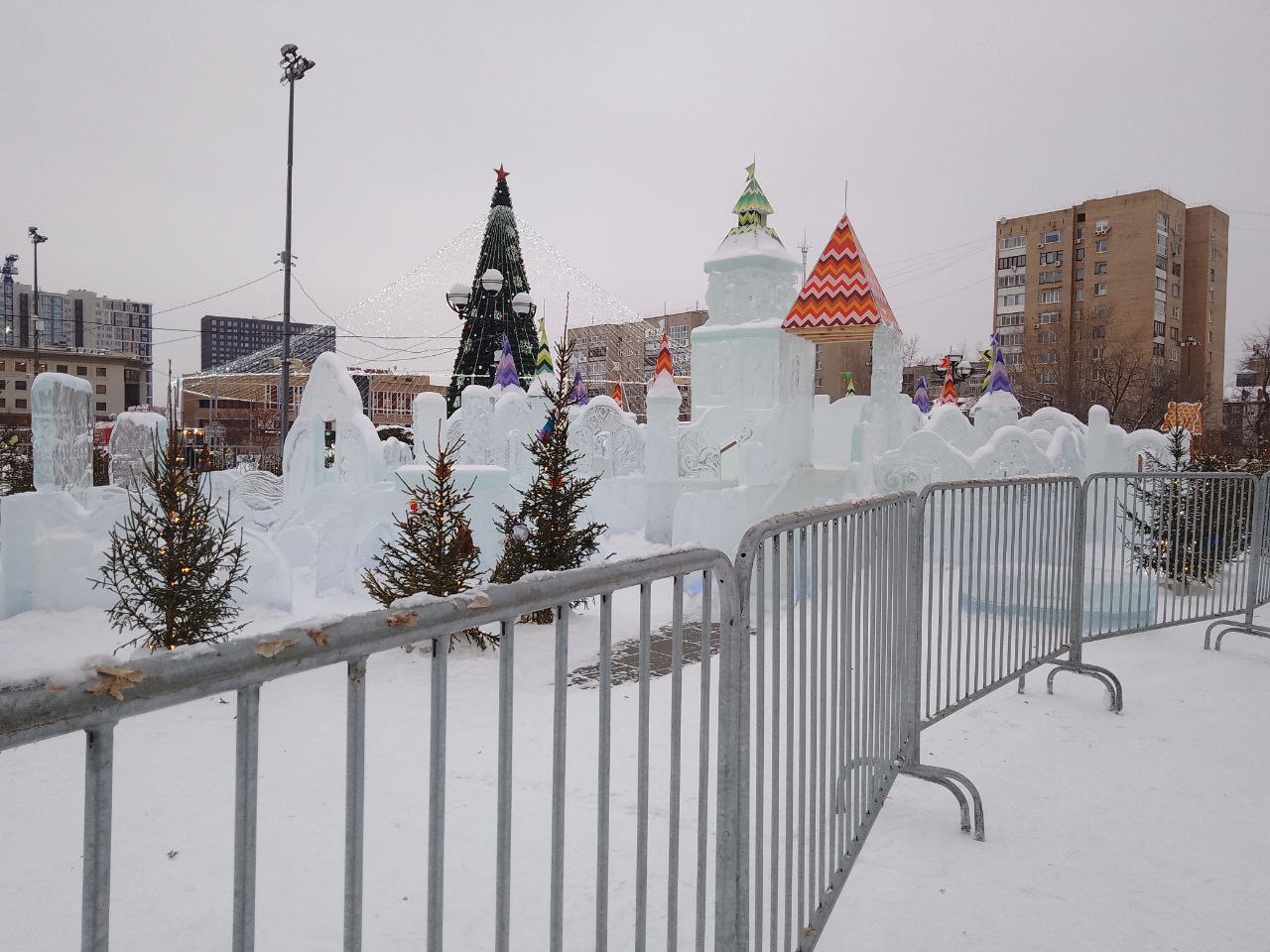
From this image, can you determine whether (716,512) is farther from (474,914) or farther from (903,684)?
(474,914)

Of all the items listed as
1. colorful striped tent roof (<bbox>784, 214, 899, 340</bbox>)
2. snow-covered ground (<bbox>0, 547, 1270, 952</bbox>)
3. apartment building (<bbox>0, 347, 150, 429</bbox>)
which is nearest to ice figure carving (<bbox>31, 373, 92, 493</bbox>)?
snow-covered ground (<bbox>0, 547, 1270, 952</bbox>)

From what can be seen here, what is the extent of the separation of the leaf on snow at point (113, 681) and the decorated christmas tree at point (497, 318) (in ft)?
89.1

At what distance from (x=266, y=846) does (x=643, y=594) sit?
106 inches

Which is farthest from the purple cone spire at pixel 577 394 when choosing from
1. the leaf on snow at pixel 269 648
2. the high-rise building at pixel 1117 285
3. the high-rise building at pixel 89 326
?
the high-rise building at pixel 89 326

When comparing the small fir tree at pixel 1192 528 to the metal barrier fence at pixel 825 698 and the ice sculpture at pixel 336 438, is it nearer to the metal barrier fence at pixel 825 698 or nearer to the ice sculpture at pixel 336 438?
the metal barrier fence at pixel 825 698

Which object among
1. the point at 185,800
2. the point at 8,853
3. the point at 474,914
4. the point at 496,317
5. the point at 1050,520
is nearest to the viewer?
the point at 474,914

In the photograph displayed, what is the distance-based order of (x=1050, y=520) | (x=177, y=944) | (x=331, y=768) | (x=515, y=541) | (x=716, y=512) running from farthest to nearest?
(x=716, y=512) → (x=515, y=541) → (x=1050, y=520) → (x=331, y=768) → (x=177, y=944)

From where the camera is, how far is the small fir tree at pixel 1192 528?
719cm

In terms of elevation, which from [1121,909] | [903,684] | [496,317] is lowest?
[1121,909]

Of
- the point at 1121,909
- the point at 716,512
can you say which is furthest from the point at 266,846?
the point at 716,512

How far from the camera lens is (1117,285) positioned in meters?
62.2

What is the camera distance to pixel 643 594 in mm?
1830

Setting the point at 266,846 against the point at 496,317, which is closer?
the point at 266,846

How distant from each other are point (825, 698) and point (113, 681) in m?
2.52
